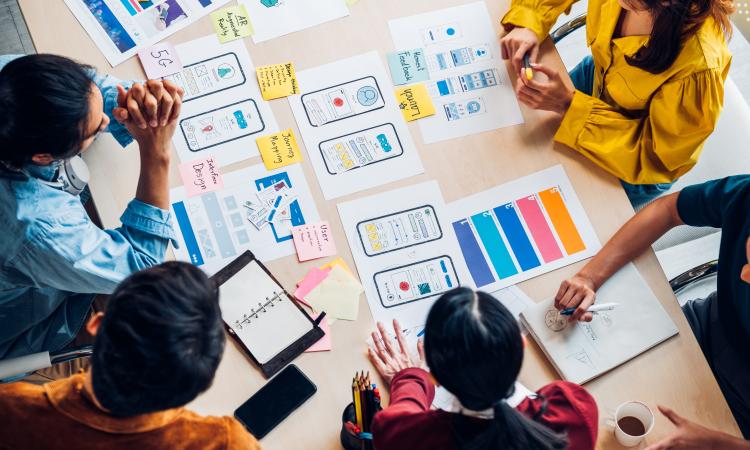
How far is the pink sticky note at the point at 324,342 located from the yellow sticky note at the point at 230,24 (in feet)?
2.50

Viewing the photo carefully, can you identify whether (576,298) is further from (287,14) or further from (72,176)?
(72,176)

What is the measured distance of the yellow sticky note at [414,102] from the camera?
1.63m

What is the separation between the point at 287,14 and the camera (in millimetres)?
1696

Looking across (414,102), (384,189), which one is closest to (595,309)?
(384,189)

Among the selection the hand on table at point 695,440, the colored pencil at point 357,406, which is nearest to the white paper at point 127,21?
the colored pencil at point 357,406

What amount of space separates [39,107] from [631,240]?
1.26 meters

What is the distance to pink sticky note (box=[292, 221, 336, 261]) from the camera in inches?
59.4

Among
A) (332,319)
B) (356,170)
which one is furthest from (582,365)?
(356,170)

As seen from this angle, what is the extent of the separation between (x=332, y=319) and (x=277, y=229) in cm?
25

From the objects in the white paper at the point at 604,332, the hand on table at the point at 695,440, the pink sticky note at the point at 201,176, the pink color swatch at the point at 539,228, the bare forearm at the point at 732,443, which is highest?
the pink sticky note at the point at 201,176

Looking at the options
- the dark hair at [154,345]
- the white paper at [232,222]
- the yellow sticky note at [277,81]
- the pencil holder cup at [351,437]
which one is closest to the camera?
the dark hair at [154,345]

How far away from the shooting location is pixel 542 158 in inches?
63.5

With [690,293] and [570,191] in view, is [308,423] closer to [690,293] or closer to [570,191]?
[570,191]

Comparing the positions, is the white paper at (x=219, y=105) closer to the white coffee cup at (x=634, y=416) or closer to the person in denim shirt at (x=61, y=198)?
the person in denim shirt at (x=61, y=198)
